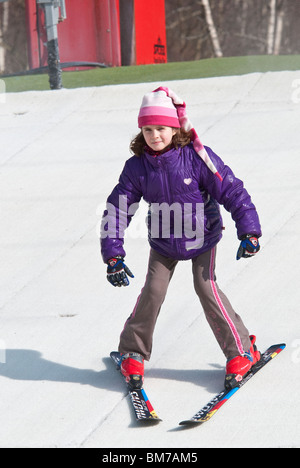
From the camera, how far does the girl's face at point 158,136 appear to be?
386 cm

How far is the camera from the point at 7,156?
26.5 feet

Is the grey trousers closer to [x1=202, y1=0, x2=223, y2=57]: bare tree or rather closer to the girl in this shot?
the girl

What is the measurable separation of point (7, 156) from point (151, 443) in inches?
203

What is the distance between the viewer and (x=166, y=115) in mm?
3875

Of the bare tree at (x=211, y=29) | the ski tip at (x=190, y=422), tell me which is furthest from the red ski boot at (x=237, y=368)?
the bare tree at (x=211, y=29)

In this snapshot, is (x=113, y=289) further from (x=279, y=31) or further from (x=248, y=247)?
(x=279, y=31)

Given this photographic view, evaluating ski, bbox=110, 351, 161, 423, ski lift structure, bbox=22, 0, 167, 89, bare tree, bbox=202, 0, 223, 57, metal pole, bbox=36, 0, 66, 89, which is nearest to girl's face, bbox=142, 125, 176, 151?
ski, bbox=110, 351, 161, 423

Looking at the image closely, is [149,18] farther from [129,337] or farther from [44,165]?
[129,337]

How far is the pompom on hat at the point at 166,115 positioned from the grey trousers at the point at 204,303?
0.50 metres

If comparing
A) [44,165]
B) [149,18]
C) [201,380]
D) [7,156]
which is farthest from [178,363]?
[149,18]

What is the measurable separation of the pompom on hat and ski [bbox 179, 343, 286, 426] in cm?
103

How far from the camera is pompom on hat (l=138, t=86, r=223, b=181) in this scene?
3869 mm

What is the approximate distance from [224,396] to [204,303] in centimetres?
49

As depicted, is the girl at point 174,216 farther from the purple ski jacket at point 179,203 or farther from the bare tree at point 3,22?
the bare tree at point 3,22
